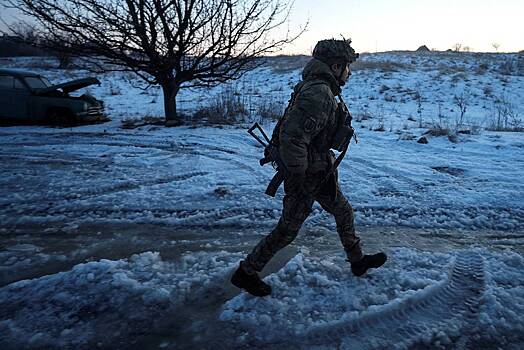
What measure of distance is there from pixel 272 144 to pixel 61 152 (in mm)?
5885

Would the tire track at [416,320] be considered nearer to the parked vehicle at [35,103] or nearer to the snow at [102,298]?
the snow at [102,298]

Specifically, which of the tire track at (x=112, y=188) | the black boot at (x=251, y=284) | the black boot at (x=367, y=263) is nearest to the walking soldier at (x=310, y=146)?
the black boot at (x=251, y=284)

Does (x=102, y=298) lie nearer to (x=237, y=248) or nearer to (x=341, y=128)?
(x=237, y=248)

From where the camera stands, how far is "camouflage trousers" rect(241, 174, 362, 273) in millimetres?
2637

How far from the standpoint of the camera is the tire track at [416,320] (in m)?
2.28

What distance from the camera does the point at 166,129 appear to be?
32.2 feet

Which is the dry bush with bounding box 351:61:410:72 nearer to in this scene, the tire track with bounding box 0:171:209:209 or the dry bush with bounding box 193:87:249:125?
the dry bush with bounding box 193:87:249:125

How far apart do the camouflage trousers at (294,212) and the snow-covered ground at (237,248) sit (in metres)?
0.31

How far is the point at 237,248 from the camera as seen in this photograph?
3.51 metres

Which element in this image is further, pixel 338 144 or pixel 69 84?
pixel 69 84

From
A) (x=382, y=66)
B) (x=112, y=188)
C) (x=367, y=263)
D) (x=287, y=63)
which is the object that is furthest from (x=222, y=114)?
(x=287, y=63)

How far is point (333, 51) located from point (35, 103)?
10428 mm

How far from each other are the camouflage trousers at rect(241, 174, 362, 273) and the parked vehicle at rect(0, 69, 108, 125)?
369 inches

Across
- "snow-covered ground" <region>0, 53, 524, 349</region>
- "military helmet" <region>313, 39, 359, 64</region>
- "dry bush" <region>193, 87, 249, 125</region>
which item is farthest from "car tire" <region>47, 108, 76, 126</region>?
"military helmet" <region>313, 39, 359, 64</region>
